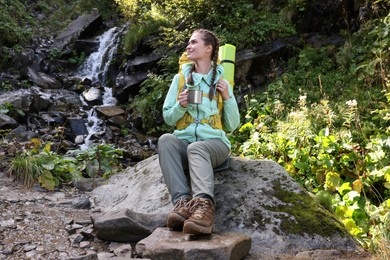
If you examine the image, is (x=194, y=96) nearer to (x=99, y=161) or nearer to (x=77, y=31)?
(x=99, y=161)

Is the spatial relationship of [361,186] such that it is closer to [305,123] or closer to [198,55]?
[305,123]

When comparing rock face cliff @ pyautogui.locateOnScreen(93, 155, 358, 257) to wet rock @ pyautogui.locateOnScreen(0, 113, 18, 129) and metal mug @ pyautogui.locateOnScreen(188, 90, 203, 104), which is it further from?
wet rock @ pyautogui.locateOnScreen(0, 113, 18, 129)

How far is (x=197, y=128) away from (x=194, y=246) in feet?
4.07

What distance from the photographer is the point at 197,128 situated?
3510mm

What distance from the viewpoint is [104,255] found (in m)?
2.91

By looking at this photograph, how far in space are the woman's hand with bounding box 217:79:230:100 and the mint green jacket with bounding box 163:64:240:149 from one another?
46mm

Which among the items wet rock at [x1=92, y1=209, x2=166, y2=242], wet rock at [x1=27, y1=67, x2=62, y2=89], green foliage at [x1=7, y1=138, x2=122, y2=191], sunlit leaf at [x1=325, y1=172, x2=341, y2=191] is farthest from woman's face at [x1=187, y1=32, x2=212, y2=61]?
wet rock at [x1=27, y1=67, x2=62, y2=89]

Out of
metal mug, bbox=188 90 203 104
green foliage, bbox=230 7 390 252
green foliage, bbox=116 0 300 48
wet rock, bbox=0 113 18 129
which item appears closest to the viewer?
metal mug, bbox=188 90 203 104

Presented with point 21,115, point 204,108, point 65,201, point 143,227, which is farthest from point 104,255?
point 21,115

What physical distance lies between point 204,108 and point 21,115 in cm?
856

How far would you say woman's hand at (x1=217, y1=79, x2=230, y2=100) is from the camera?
11.7 feet

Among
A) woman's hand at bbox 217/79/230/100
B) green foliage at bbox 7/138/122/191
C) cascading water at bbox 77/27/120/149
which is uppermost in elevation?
cascading water at bbox 77/27/120/149

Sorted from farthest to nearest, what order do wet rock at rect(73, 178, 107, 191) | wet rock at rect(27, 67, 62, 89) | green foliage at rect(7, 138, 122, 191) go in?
wet rock at rect(27, 67, 62, 89) → wet rock at rect(73, 178, 107, 191) → green foliage at rect(7, 138, 122, 191)

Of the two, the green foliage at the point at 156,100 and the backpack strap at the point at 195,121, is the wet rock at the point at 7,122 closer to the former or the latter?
the green foliage at the point at 156,100
